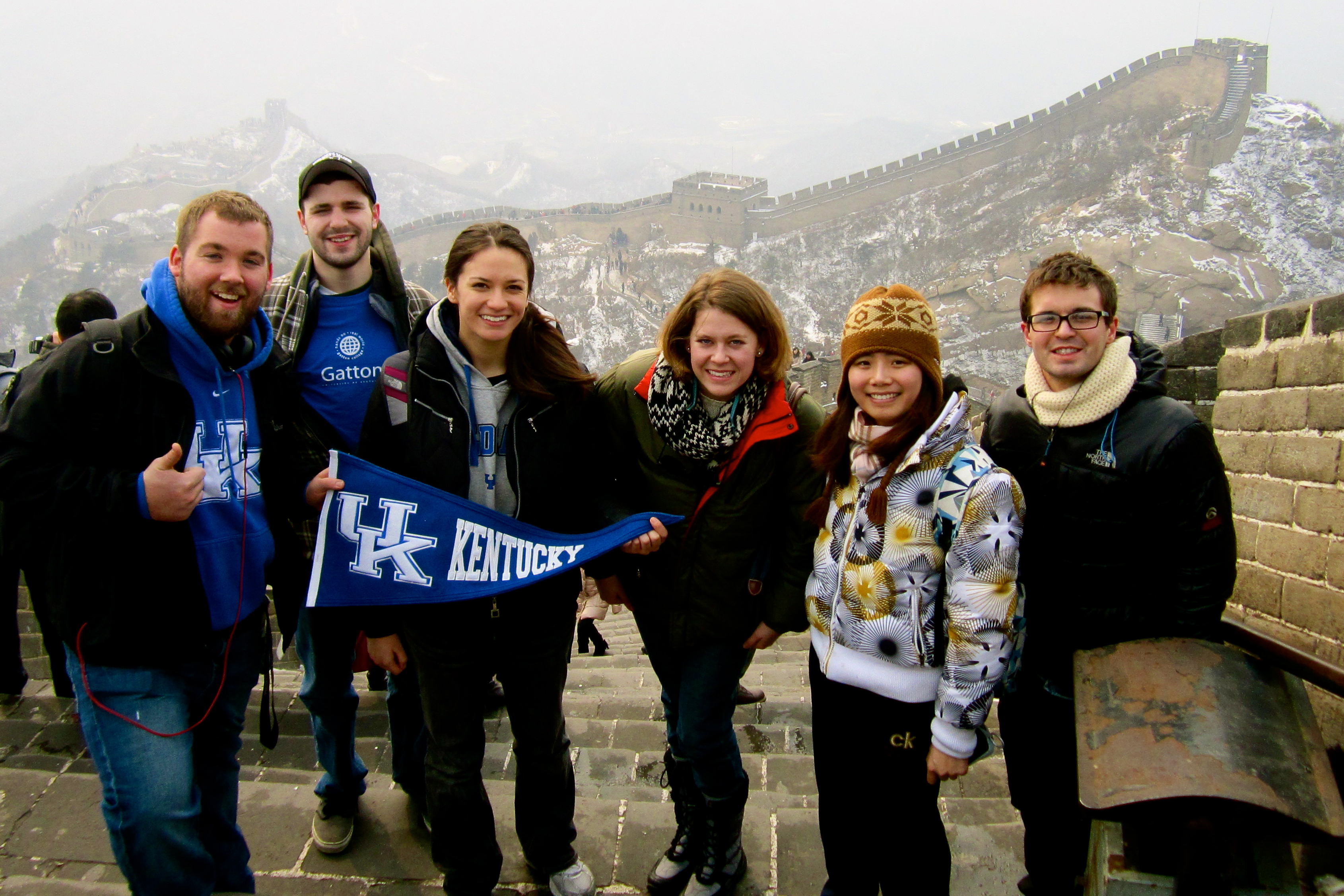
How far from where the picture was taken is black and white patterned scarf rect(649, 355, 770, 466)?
185cm

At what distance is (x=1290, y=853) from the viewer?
4.01ft

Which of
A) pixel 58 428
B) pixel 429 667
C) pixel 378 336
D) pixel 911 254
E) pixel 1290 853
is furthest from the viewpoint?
pixel 911 254

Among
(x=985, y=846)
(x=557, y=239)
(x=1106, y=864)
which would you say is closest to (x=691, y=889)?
(x=985, y=846)

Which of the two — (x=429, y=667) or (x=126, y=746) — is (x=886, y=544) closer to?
(x=429, y=667)

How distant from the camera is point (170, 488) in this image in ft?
5.25

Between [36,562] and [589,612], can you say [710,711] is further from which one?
[36,562]

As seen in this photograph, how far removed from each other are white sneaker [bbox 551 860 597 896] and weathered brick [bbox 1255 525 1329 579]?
265 centimetres

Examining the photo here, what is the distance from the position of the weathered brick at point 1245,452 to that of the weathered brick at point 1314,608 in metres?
0.48

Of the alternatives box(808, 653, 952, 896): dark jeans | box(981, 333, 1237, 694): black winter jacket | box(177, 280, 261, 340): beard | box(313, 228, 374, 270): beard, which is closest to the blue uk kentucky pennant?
box(177, 280, 261, 340): beard

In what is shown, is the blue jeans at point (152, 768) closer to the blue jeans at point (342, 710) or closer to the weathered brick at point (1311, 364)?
the blue jeans at point (342, 710)

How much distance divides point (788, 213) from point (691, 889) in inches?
1584

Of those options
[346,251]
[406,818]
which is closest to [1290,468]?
[406,818]

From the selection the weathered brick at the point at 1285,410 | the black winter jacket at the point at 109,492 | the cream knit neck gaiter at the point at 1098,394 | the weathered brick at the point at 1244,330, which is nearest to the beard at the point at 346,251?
the black winter jacket at the point at 109,492

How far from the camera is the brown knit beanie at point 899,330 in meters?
1.64
